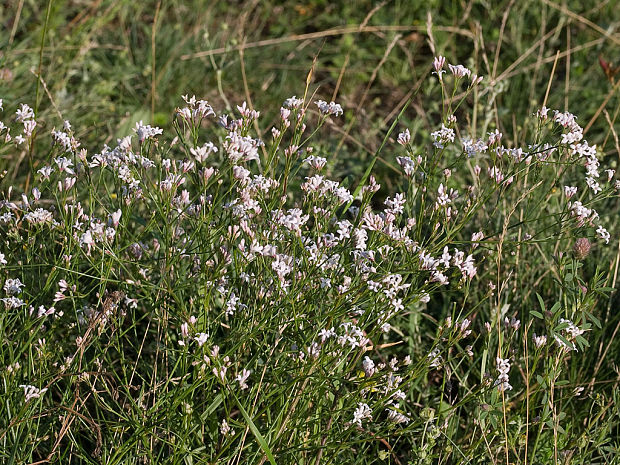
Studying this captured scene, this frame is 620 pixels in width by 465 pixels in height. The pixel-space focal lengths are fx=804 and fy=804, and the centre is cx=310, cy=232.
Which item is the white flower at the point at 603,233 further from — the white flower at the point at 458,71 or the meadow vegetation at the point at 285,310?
the white flower at the point at 458,71

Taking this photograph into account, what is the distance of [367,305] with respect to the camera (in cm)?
228

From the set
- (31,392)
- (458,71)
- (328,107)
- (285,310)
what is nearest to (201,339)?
(285,310)

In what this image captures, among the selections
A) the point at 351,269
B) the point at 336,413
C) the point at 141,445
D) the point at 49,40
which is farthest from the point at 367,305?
the point at 49,40

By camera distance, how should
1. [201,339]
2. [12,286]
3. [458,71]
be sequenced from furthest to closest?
[458,71] < [12,286] < [201,339]

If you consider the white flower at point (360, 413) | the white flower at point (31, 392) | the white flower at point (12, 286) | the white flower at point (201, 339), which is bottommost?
the white flower at point (360, 413)

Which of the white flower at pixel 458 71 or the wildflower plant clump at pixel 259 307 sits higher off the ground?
the white flower at pixel 458 71

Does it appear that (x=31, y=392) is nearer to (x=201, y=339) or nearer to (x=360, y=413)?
(x=201, y=339)

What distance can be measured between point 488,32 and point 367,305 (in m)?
3.40

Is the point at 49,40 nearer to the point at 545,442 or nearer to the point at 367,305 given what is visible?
the point at 367,305

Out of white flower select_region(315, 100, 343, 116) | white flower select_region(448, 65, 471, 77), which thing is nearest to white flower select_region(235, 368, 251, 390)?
white flower select_region(315, 100, 343, 116)

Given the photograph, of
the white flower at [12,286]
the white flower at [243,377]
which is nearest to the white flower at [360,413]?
the white flower at [243,377]

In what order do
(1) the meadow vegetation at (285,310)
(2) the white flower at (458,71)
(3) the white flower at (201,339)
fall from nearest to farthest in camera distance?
(3) the white flower at (201,339) < (1) the meadow vegetation at (285,310) < (2) the white flower at (458,71)

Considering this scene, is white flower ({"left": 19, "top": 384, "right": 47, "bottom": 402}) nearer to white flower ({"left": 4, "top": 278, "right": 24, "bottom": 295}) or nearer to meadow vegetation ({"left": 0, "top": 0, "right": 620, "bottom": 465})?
meadow vegetation ({"left": 0, "top": 0, "right": 620, "bottom": 465})

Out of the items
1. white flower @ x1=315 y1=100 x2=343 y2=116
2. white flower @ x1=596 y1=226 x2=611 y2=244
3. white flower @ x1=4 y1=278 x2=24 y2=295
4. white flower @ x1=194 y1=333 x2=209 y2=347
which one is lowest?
white flower @ x1=194 y1=333 x2=209 y2=347
